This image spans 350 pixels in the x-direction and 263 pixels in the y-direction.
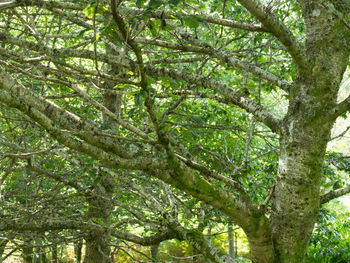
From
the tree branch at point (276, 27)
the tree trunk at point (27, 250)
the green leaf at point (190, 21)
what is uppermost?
the tree branch at point (276, 27)

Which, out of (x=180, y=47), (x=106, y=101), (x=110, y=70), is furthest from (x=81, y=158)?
(x=180, y=47)

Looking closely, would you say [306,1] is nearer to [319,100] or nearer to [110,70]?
[319,100]

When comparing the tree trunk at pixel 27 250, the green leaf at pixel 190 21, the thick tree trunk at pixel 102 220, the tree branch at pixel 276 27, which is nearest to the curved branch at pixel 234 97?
the tree branch at pixel 276 27

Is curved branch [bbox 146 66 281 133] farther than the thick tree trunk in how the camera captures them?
No

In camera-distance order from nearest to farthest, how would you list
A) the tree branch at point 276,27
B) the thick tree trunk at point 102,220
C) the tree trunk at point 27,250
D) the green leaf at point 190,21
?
the green leaf at point 190,21
the tree branch at point 276,27
the tree trunk at point 27,250
the thick tree trunk at point 102,220

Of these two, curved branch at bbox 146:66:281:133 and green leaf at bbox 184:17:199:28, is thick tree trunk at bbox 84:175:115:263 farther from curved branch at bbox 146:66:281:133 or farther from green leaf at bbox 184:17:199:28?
green leaf at bbox 184:17:199:28

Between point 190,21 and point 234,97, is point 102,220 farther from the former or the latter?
point 190,21

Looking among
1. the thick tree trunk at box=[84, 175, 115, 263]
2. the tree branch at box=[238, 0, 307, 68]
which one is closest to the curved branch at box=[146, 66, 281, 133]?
the tree branch at box=[238, 0, 307, 68]

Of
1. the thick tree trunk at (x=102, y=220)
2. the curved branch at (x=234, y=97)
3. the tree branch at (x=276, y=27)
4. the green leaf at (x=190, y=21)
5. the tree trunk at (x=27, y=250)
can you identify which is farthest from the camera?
the thick tree trunk at (x=102, y=220)

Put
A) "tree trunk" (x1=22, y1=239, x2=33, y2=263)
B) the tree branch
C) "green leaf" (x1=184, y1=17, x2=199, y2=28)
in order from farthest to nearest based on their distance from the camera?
"tree trunk" (x1=22, y1=239, x2=33, y2=263) < the tree branch < "green leaf" (x1=184, y1=17, x2=199, y2=28)

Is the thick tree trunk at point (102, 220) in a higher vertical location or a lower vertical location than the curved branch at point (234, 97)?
lower

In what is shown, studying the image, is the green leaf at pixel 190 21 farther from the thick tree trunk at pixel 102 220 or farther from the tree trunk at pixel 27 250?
the thick tree trunk at pixel 102 220

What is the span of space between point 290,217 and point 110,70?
2.98 m

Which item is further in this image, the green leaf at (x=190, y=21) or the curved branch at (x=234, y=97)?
the curved branch at (x=234, y=97)
